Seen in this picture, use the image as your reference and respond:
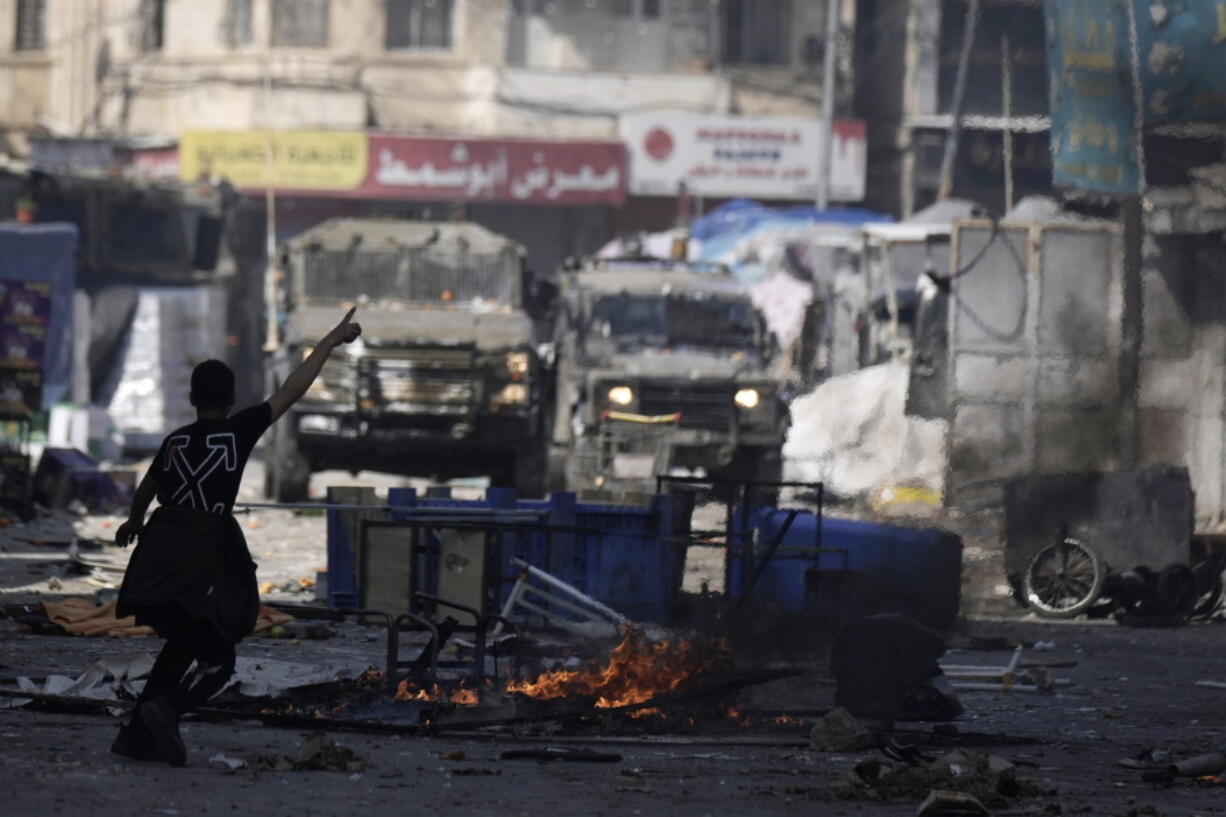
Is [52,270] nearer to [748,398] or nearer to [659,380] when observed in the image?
[659,380]

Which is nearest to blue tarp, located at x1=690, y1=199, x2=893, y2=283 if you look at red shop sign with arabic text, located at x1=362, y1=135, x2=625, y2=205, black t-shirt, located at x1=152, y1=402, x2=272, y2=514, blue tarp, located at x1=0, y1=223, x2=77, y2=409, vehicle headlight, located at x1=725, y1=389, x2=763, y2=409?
red shop sign with arabic text, located at x1=362, y1=135, x2=625, y2=205

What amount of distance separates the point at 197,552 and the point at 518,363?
514 inches

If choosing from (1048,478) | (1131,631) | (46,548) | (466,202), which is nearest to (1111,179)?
(1048,478)

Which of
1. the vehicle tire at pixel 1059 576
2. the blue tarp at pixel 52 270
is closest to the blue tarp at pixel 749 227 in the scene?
the blue tarp at pixel 52 270

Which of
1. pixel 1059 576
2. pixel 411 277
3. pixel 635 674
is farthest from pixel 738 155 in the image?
pixel 635 674

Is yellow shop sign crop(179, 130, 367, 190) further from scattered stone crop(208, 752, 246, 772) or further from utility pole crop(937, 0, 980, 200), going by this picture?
scattered stone crop(208, 752, 246, 772)

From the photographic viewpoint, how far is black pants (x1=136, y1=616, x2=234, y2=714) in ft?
25.9

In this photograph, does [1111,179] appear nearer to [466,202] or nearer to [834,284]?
[834,284]

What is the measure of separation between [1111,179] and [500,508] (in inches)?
264

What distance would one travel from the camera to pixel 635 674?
9594 mm

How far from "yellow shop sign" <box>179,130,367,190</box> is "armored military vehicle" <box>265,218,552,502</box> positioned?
18618 millimetres

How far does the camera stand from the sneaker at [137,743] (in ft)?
25.4

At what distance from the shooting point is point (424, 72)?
42.2m

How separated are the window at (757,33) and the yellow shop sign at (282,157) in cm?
784
